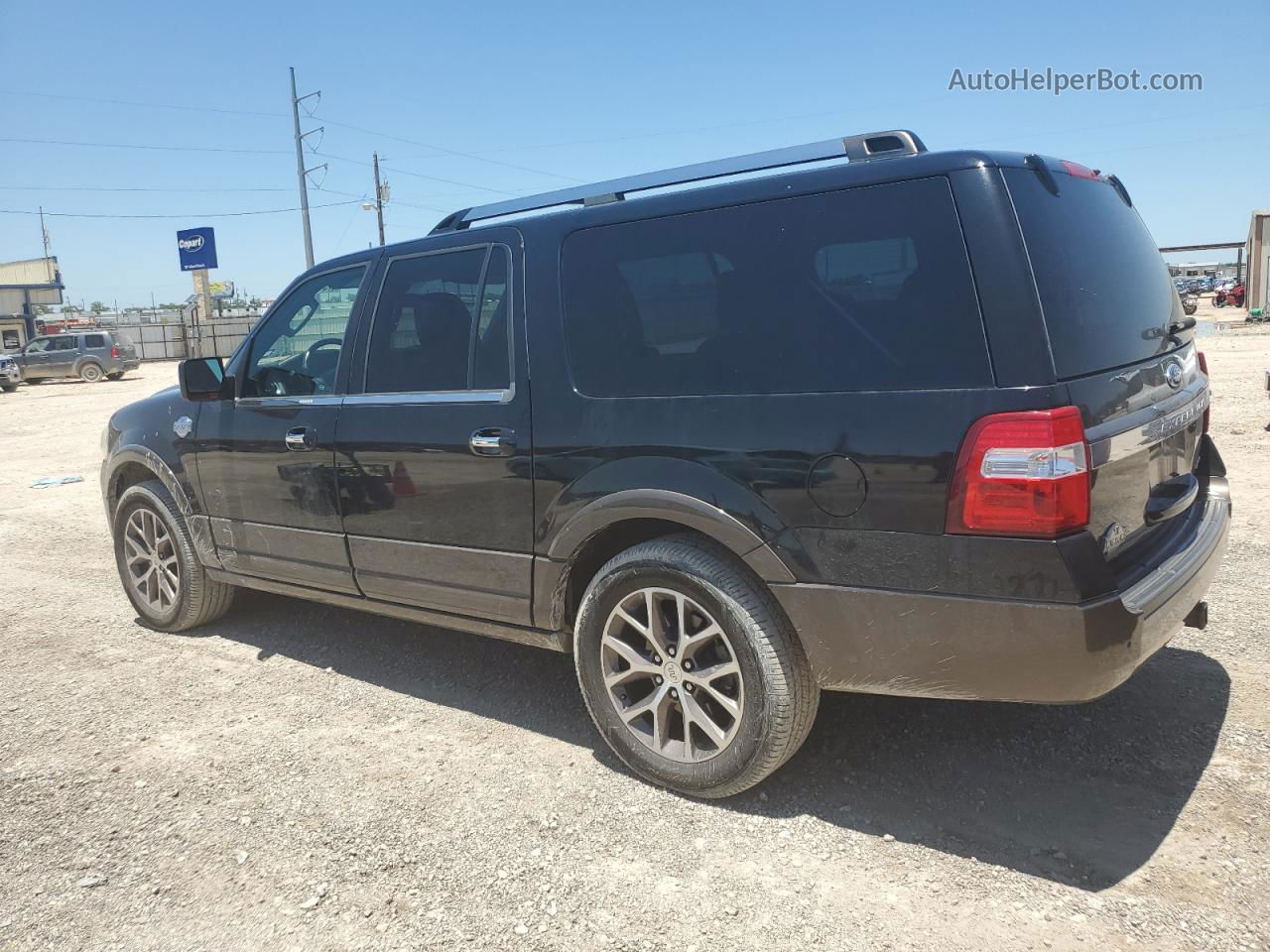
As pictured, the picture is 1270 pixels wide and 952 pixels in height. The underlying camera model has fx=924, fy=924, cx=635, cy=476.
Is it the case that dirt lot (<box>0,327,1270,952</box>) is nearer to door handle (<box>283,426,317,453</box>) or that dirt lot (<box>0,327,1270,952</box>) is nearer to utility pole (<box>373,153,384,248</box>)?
door handle (<box>283,426,317,453</box>)

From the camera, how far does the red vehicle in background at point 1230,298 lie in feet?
126

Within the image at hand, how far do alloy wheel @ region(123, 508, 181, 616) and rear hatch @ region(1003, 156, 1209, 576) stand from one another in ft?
14.4

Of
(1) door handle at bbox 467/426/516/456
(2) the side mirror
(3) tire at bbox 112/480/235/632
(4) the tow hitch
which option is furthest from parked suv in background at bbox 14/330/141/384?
(4) the tow hitch

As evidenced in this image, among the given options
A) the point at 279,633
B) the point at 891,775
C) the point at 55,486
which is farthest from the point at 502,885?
the point at 55,486

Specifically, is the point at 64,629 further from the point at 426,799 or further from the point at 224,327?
the point at 224,327

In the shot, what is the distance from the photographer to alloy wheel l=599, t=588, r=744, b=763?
2.99 m

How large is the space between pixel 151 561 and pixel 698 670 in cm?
353

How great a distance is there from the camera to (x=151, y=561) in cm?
509

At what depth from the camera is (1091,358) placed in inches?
100

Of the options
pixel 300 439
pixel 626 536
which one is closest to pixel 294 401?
pixel 300 439

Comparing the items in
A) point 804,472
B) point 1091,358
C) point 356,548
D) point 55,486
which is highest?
point 1091,358

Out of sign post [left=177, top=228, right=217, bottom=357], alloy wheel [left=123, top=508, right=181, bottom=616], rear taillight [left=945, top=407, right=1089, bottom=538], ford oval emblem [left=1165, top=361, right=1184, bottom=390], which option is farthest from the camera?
sign post [left=177, top=228, right=217, bottom=357]

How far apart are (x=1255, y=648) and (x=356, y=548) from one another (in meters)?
3.88

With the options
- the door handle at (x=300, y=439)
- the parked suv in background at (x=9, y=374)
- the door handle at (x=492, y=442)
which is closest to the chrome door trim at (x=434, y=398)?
the door handle at (x=492, y=442)
